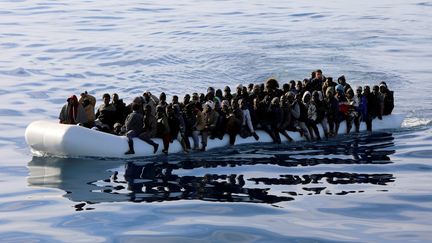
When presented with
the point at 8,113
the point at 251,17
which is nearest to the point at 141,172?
the point at 8,113

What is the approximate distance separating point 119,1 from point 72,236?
58139 mm

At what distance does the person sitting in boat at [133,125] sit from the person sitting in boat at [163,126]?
1.62ft

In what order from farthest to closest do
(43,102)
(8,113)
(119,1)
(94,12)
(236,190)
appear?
(119,1) → (94,12) → (43,102) → (8,113) → (236,190)

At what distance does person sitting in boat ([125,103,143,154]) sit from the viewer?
82.6ft

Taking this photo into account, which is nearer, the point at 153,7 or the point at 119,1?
the point at 153,7

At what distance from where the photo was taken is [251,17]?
63.2 meters

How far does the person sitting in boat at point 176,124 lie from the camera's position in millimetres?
Result: 25562

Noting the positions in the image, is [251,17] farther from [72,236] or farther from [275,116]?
[72,236]

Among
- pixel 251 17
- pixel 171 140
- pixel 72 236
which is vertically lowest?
pixel 72 236

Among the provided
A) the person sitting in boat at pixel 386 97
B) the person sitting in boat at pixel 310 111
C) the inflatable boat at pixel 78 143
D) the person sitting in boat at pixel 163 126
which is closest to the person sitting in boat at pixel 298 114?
the person sitting in boat at pixel 310 111

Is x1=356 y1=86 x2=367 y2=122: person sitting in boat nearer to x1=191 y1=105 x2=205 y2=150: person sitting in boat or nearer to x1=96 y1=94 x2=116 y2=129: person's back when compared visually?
x1=191 y1=105 x2=205 y2=150: person sitting in boat

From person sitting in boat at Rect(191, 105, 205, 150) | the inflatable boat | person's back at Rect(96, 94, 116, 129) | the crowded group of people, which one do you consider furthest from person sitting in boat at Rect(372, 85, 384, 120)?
person's back at Rect(96, 94, 116, 129)

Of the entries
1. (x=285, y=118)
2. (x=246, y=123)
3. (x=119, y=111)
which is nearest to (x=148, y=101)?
(x=119, y=111)

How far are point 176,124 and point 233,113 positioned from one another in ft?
6.20
